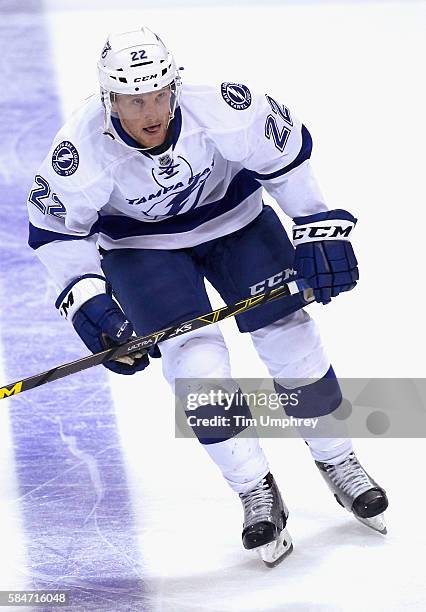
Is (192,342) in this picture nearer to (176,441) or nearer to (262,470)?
(262,470)

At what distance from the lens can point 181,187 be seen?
3.21 meters

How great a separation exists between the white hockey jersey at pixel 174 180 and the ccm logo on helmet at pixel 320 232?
75mm

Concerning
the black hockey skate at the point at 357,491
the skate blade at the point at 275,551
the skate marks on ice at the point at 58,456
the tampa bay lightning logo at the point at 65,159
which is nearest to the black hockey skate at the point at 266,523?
the skate blade at the point at 275,551

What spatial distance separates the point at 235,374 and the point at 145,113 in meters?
1.28

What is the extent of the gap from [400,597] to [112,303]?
989 millimetres

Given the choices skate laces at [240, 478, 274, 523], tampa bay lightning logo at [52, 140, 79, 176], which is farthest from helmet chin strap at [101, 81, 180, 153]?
skate laces at [240, 478, 274, 523]

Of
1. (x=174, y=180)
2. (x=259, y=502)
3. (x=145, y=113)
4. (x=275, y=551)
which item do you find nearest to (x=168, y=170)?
(x=174, y=180)

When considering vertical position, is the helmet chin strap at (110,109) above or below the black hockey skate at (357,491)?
above

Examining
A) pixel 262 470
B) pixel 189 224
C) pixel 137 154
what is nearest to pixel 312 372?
pixel 262 470

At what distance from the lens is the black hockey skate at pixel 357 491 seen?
3408mm

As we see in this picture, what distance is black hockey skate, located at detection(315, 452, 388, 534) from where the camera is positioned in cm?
341

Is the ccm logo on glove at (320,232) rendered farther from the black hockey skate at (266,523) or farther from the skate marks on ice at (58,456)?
the skate marks on ice at (58,456)

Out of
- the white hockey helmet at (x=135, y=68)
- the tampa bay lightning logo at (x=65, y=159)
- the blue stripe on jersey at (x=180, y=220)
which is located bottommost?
the blue stripe on jersey at (x=180, y=220)

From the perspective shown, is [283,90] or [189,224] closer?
[189,224]
